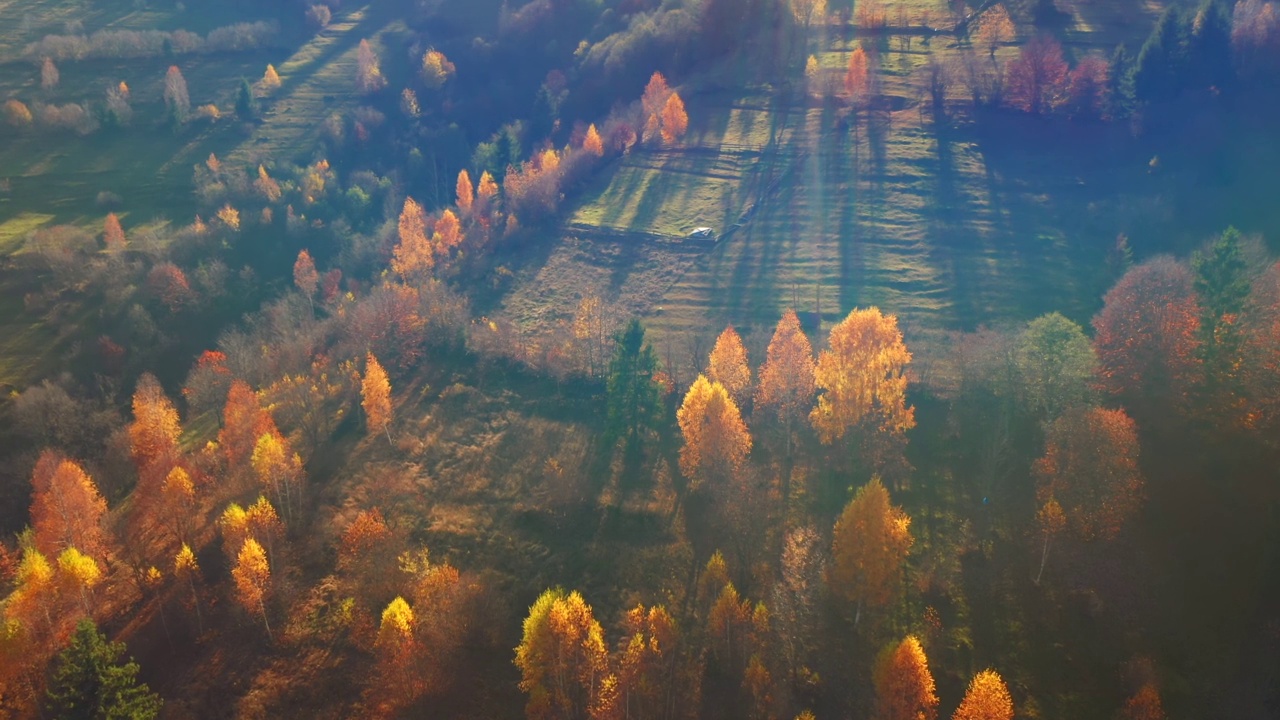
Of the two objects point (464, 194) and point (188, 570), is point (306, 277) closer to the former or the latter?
point (464, 194)

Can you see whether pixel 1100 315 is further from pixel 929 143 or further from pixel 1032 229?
pixel 929 143

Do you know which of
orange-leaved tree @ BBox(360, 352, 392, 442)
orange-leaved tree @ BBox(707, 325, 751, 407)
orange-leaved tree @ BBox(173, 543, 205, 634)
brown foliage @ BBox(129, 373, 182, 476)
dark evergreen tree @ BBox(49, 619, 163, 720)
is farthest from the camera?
orange-leaved tree @ BBox(707, 325, 751, 407)

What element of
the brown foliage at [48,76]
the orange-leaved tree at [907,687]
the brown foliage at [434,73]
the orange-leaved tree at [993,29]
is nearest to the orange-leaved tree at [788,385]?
the orange-leaved tree at [907,687]

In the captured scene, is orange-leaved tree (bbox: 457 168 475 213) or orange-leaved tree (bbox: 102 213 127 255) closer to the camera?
orange-leaved tree (bbox: 102 213 127 255)

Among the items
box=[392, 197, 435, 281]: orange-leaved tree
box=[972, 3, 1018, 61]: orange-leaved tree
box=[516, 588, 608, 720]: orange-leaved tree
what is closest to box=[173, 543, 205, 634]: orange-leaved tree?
box=[516, 588, 608, 720]: orange-leaved tree

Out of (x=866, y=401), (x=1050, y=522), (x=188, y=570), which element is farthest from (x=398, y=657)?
(x=1050, y=522)

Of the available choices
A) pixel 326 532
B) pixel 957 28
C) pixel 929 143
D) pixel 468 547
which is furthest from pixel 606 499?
pixel 957 28

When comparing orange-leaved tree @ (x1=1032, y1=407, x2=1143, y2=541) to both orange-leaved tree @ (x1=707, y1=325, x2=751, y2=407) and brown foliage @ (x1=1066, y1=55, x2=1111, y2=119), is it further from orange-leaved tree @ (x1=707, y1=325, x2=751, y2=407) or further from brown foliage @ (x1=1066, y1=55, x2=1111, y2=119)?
brown foliage @ (x1=1066, y1=55, x2=1111, y2=119)
